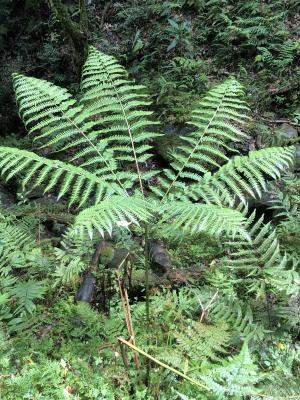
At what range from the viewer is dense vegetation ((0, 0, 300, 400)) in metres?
1.98

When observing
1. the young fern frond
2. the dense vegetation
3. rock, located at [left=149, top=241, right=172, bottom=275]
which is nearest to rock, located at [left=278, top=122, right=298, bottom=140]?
the dense vegetation

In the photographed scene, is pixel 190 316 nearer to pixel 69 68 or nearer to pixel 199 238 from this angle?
pixel 199 238

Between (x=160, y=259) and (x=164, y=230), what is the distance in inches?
48.3

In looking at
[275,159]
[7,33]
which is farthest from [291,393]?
Answer: [7,33]

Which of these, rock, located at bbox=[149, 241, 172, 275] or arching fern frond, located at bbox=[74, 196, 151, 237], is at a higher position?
arching fern frond, located at bbox=[74, 196, 151, 237]

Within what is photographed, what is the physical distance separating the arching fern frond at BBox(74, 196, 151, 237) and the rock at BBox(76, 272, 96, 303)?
143 cm

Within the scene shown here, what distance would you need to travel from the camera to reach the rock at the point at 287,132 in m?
5.29

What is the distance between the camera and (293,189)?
13.6ft

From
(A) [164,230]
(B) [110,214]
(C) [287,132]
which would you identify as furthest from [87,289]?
(C) [287,132]

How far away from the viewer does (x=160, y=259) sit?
3.55m

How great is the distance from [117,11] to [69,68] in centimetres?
177

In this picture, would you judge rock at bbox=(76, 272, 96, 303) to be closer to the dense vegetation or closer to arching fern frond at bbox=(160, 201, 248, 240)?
the dense vegetation

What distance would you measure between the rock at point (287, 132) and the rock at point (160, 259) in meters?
2.56

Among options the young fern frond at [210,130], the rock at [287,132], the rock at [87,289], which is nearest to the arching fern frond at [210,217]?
the young fern frond at [210,130]
